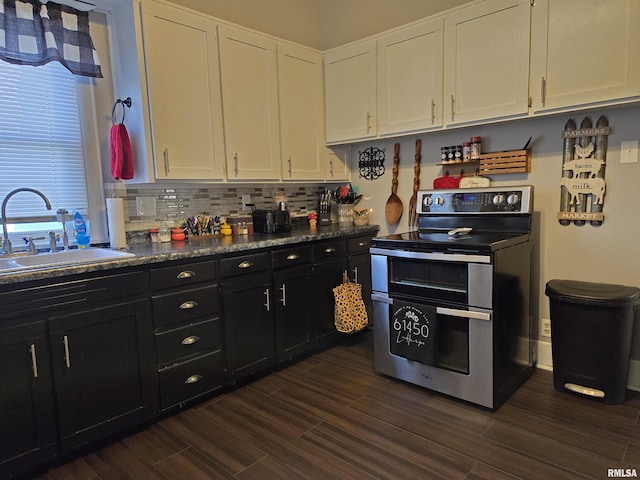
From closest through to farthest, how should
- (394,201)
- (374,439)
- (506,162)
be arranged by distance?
(374,439) < (506,162) < (394,201)

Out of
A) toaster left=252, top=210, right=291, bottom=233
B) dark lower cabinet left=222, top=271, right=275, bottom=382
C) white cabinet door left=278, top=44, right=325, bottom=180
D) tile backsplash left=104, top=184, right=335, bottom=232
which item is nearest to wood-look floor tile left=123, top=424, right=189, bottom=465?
dark lower cabinet left=222, top=271, right=275, bottom=382

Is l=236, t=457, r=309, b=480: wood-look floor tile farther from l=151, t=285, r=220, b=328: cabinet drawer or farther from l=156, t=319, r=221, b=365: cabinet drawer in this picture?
l=151, t=285, r=220, b=328: cabinet drawer

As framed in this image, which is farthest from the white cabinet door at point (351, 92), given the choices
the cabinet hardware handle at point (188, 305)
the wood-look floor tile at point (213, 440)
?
the wood-look floor tile at point (213, 440)

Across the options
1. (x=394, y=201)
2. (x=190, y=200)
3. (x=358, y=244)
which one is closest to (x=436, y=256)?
(x=358, y=244)

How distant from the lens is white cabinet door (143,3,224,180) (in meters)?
2.36

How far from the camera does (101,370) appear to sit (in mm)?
1915

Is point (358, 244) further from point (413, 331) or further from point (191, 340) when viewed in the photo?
point (191, 340)

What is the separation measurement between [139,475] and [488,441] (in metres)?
1.61

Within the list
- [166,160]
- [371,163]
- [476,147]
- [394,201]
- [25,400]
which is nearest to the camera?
[25,400]

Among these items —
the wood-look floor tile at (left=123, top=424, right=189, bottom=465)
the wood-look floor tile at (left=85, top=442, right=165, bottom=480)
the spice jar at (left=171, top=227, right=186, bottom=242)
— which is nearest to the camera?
the wood-look floor tile at (left=85, top=442, right=165, bottom=480)

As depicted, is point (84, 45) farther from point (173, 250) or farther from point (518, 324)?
point (518, 324)

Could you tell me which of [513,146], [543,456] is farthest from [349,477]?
[513,146]

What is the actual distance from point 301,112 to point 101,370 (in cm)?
230

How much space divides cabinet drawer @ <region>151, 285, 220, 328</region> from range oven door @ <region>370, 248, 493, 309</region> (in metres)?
1.01
